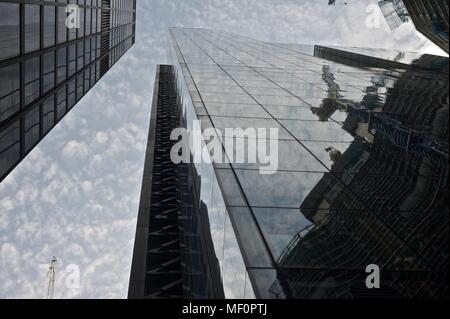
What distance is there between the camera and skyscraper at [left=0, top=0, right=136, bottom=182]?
16.3 m

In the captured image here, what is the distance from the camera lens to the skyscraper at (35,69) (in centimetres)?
1626

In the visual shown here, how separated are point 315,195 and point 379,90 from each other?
12278 millimetres

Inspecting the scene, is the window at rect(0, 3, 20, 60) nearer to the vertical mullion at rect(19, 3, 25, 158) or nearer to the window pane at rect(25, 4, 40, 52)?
the vertical mullion at rect(19, 3, 25, 158)

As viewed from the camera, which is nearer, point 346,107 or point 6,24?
point 6,24

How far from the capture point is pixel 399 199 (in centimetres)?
1025

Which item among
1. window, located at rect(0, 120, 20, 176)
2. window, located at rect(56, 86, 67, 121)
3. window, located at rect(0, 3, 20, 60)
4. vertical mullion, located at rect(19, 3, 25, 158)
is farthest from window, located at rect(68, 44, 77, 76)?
window, located at rect(0, 3, 20, 60)

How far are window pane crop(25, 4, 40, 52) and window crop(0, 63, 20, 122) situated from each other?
163 cm

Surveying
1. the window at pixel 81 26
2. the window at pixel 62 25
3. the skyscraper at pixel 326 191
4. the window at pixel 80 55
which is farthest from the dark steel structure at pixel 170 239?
the window at pixel 62 25

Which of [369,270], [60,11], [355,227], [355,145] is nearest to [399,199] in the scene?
[355,227]

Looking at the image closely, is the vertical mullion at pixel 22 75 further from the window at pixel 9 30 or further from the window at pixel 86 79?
the window at pixel 86 79

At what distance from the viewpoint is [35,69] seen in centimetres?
1967
